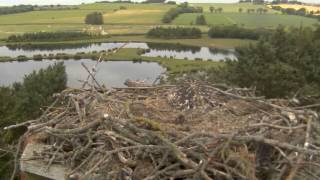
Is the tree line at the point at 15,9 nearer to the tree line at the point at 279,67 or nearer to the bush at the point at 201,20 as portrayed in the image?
the bush at the point at 201,20

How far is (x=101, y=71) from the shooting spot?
51000 millimetres

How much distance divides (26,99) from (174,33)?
56058 millimetres

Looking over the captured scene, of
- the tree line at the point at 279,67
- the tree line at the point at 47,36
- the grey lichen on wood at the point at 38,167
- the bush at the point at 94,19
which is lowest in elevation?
the tree line at the point at 47,36

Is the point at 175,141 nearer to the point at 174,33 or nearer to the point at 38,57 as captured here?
the point at 38,57

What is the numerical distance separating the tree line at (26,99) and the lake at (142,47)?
1332 inches

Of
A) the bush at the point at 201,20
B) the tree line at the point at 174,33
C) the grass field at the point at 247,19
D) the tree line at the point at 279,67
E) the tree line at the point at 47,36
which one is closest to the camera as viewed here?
the tree line at the point at 279,67

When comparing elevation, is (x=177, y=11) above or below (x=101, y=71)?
above

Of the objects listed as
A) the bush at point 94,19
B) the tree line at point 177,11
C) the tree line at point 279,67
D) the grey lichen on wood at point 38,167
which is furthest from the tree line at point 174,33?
the grey lichen on wood at point 38,167

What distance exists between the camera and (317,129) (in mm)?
4473

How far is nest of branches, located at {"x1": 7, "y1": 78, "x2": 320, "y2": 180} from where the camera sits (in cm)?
382

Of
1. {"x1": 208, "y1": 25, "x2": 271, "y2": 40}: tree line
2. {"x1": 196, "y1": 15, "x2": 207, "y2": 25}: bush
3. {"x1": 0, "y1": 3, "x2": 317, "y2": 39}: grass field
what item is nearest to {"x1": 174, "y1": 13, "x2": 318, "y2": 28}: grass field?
{"x1": 0, "y1": 3, "x2": 317, "y2": 39}: grass field

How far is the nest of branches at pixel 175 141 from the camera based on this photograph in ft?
12.5

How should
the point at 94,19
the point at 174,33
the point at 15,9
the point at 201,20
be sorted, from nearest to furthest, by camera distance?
the point at 174,33, the point at 201,20, the point at 94,19, the point at 15,9

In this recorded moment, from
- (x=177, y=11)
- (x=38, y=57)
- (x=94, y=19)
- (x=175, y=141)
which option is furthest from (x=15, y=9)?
(x=175, y=141)
